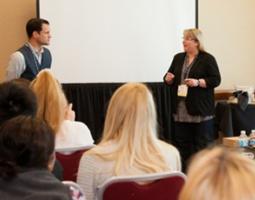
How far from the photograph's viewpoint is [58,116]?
9.25ft

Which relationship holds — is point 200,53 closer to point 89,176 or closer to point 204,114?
point 204,114

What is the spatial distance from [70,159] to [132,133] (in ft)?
1.95

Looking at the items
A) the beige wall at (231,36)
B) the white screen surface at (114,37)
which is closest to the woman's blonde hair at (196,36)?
the white screen surface at (114,37)

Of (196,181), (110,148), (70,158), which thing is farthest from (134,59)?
(196,181)

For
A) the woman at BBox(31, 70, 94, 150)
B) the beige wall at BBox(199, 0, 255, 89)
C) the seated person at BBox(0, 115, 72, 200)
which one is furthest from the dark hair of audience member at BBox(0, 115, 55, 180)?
the beige wall at BBox(199, 0, 255, 89)

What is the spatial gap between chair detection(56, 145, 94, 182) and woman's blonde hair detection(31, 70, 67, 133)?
0.58 ft

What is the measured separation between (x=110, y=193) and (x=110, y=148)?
0.26m

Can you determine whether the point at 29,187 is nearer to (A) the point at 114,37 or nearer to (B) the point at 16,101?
(B) the point at 16,101

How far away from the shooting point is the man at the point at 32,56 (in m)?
4.55

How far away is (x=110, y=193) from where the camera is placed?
6.44ft

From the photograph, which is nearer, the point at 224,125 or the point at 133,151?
the point at 133,151

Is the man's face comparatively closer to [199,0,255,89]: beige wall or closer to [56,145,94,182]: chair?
[56,145,94,182]: chair

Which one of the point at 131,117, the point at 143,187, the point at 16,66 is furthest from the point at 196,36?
the point at 143,187

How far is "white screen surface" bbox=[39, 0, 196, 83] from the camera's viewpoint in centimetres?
535
